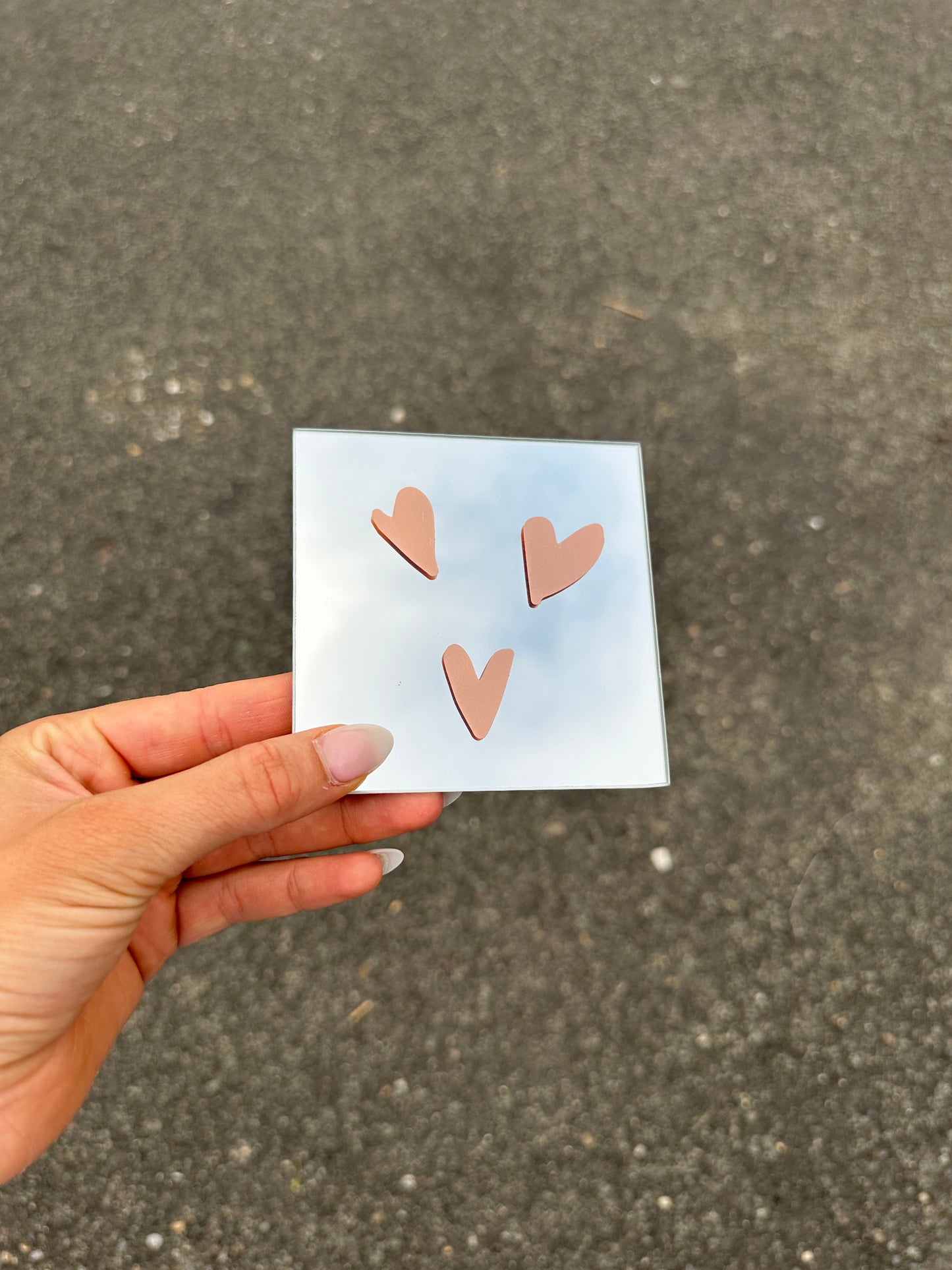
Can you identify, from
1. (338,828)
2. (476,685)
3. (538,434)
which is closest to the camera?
(476,685)

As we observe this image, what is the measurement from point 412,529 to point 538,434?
2.21 feet

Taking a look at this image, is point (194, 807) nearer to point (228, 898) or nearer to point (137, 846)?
point (137, 846)

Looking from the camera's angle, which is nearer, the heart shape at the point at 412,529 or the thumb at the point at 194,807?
the thumb at the point at 194,807

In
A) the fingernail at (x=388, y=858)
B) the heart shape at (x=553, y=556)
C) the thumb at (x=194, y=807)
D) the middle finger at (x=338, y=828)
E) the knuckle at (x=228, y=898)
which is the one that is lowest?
the knuckle at (x=228, y=898)

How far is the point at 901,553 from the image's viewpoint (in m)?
2.08

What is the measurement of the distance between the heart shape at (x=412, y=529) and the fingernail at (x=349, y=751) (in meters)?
Result: 0.36

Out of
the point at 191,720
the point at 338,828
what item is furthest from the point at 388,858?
the point at 191,720

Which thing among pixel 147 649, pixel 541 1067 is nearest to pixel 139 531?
pixel 147 649

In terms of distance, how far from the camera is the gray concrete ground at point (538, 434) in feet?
5.76

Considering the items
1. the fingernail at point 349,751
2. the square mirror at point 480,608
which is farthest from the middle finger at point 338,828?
the fingernail at point 349,751

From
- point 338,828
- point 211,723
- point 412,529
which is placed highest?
point 412,529

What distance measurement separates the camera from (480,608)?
153cm

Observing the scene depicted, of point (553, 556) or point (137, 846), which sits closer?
point (137, 846)

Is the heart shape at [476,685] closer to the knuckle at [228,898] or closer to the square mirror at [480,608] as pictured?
the square mirror at [480,608]
